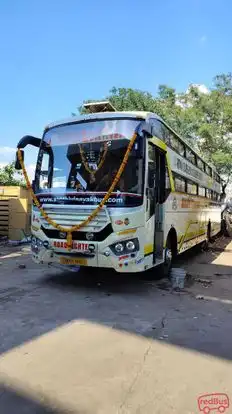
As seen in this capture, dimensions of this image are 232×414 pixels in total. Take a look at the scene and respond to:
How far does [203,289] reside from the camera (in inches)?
328

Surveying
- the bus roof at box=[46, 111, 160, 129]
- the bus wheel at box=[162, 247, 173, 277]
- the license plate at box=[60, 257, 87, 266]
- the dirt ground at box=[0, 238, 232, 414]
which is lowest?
the dirt ground at box=[0, 238, 232, 414]

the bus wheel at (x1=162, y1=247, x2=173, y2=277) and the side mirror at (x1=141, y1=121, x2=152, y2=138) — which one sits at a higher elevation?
the side mirror at (x1=141, y1=121, x2=152, y2=138)

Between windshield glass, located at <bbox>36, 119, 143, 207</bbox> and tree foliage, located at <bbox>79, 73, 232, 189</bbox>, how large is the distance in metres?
19.1

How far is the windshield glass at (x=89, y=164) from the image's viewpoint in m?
7.16

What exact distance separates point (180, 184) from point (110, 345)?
612cm

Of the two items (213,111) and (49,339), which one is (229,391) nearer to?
(49,339)

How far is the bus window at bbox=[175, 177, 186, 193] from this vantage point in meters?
9.80

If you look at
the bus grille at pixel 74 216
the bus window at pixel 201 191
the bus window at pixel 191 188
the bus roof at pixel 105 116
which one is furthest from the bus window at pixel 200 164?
the bus grille at pixel 74 216

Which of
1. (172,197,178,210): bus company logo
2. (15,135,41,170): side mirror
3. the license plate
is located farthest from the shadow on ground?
(15,135,41,170): side mirror

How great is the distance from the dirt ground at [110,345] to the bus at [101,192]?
691mm

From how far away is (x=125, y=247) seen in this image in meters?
7.04

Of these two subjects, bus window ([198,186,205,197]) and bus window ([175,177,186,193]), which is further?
bus window ([198,186,205,197])
